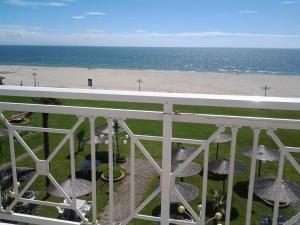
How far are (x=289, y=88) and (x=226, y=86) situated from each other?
8055 mm


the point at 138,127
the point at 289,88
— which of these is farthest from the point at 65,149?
the point at 289,88

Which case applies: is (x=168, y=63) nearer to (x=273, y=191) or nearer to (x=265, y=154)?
(x=265, y=154)

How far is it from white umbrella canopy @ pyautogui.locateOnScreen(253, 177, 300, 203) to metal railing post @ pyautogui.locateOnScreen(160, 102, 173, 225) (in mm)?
5511

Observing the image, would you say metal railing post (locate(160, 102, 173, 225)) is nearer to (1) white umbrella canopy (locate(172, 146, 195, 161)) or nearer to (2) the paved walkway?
(2) the paved walkway

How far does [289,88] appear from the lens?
41406 mm

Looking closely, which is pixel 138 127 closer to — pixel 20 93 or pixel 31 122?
pixel 31 122

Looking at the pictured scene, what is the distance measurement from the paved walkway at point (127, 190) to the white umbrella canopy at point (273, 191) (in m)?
3.27

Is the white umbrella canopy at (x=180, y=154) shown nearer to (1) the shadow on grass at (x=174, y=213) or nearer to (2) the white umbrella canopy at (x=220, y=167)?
(2) the white umbrella canopy at (x=220, y=167)

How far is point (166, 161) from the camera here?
7.04 ft

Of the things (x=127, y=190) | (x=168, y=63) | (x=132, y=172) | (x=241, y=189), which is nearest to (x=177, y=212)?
(x=127, y=190)

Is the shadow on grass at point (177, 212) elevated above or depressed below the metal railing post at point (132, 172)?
below

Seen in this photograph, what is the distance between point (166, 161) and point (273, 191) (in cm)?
600

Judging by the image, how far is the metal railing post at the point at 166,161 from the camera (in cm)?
205

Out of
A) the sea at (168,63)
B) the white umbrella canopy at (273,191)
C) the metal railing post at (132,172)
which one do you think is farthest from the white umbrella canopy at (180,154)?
the sea at (168,63)
